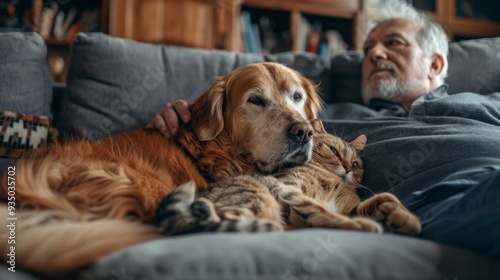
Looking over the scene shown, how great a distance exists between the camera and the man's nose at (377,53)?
239 cm

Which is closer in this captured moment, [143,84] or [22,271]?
[22,271]

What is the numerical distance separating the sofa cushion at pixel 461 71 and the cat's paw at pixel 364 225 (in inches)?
56.4

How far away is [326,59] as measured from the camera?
267 cm

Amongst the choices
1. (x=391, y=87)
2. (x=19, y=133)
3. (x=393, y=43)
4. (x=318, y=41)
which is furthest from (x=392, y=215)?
(x=318, y=41)

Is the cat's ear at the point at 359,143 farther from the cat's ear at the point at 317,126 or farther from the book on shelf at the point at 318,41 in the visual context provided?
the book on shelf at the point at 318,41

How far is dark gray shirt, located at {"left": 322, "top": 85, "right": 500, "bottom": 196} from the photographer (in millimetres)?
1531

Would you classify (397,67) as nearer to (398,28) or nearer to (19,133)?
(398,28)

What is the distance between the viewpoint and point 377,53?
239cm

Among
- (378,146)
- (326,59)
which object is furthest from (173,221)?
(326,59)

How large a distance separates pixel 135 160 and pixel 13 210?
43cm

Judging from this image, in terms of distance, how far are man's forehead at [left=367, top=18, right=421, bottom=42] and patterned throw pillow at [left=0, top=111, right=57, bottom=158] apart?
1.86m

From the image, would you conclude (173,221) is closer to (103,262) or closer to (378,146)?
(103,262)

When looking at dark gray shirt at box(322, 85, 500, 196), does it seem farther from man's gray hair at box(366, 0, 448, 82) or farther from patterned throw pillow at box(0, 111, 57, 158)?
patterned throw pillow at box(0, 111, 57, 158)

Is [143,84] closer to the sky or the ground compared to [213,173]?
closer to the sky
